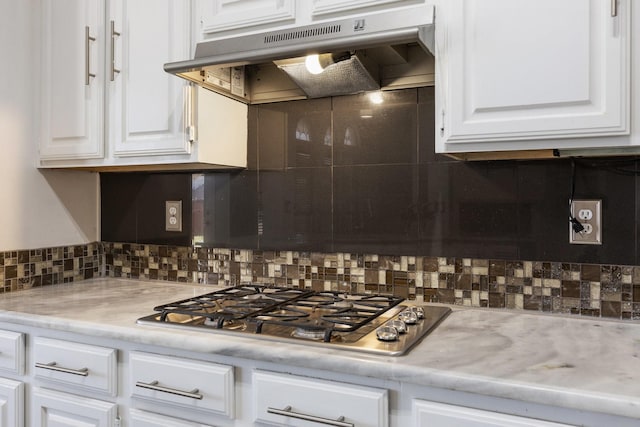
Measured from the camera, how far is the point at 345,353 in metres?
1.12

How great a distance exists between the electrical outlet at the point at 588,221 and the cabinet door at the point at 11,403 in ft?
5.88

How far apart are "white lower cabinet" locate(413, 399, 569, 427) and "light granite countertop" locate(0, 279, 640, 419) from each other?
6cm

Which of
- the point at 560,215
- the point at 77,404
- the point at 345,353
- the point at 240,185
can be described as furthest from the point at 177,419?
the point at 560,215

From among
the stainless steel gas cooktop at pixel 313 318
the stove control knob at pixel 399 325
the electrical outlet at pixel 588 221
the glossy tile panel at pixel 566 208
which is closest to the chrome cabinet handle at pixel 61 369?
the stainless steel gas cooktop at pixel 313 318

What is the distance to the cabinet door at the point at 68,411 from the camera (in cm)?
141

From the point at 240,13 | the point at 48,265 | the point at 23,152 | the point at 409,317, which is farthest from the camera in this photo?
the point at 48,265

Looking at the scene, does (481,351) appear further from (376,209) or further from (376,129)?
(376,129)

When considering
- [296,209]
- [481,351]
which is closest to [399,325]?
[481,351]

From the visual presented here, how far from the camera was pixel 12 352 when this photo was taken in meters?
1.55

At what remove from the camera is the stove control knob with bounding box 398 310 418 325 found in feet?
4.39

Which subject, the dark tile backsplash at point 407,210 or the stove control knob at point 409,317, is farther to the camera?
the dark tile backsplash at point 407,210

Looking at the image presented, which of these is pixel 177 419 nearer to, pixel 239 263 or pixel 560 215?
pixel 239 263

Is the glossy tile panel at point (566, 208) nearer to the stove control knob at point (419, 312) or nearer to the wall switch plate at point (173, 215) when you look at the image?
the stove control knob at point (419, 312)

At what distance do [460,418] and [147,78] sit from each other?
1.50 metres
